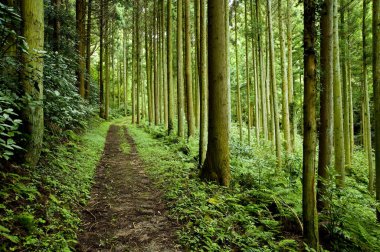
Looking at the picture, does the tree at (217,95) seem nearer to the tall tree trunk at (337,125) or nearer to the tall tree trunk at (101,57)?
the tall tree trunk at (337,125)

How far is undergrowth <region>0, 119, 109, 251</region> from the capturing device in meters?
3.15

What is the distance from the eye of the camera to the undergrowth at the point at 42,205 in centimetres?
315

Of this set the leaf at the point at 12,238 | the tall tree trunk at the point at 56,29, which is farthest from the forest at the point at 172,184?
the tall tree trunk at the point at 56,29

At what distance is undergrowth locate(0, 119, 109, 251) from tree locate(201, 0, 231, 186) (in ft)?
10.0

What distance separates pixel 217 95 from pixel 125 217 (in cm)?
344

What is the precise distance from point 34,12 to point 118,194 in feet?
13.5

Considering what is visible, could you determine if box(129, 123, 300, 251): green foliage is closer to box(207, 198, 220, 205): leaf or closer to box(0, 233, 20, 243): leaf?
box(207, 198, 220, 205): leaf

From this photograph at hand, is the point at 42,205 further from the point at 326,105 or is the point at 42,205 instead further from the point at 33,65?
the point at 326,105

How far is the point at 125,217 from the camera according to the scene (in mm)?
4629

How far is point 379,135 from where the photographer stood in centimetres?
528

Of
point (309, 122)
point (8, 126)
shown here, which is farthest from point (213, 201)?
point (8, 126)

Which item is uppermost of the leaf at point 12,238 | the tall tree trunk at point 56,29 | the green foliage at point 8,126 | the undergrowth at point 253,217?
the tall tree trunk at point 56,29

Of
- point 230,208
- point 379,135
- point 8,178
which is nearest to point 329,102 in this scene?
point 379,135

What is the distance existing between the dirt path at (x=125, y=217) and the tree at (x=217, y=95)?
1.62 metres
